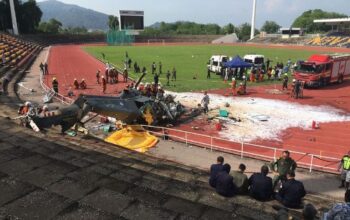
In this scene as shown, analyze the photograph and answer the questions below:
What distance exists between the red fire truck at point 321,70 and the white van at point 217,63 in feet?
25.3

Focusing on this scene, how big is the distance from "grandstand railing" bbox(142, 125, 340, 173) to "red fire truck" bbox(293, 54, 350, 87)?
53.3ft

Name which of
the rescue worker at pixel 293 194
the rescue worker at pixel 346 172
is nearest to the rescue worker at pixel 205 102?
the rescue worker at pixel 346 172

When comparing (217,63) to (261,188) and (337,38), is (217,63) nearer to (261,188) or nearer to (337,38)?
(261,188)

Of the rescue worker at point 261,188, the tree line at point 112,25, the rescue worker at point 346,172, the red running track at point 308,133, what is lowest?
the red running track at point 308,133

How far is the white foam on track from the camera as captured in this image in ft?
56.9

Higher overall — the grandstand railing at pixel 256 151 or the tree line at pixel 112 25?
the tree line at pixel 112 25

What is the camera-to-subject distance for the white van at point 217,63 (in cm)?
3538

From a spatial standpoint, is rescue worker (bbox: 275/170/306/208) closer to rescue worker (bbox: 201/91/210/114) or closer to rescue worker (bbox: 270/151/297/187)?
rescue worker (bbox: 270/151/297/187)

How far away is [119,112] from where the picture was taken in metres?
15.5

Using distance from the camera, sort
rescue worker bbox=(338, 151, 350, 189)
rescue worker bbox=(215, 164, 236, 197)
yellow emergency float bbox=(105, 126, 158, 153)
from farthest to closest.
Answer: yellow emergency float bbox=(105, 126, 158, 153), rescue worker bbox=(338, 151, 350, 189), rescue worker bbox=(215, 164, 236, 197)

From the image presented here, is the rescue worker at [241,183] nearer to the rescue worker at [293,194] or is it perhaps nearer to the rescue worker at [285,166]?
the rescue worker at [293,194]

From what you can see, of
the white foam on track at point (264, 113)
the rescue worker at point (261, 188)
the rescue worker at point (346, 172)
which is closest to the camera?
the rescue worker at point (261, 188)

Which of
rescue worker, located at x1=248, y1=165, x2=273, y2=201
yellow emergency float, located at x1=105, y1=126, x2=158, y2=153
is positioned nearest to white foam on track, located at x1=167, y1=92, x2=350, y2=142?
yellow emergency float, located at x1=105, y1=126, x2=158, y2=153

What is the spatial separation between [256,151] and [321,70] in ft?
59.6
